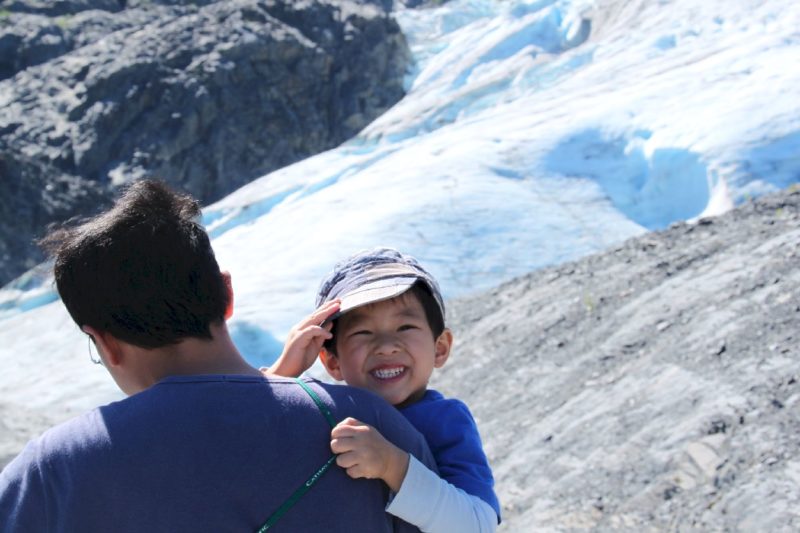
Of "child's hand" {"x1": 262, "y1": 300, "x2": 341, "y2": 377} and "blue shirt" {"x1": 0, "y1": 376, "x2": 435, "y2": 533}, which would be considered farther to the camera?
"child's hand" {"x1": 262, "y1": 300, "x2": 341, "y2": 377}

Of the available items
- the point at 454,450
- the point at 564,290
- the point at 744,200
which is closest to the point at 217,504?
the point at 454,450

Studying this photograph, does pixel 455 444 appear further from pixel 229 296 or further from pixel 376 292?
pixel 229 296

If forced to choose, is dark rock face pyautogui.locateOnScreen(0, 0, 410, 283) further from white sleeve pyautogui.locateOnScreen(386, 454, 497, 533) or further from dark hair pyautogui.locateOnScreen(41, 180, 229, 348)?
white sleeve pyautogui.locateOnScreen(386, 454, 497, 533)

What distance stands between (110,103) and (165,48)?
230cm

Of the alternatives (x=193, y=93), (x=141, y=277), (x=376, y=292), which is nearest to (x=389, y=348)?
(x=376, y=292)

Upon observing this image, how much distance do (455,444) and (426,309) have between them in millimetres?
340

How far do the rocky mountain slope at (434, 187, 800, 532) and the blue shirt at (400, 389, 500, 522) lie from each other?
2.65m

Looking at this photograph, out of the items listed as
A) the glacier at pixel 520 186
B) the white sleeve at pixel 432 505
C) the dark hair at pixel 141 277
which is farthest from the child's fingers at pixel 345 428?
the glacier at pixel 520 186

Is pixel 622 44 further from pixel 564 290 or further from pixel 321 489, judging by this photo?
pixel 321 489

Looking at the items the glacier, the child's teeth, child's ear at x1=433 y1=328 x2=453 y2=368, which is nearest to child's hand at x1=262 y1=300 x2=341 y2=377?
the child's teeth

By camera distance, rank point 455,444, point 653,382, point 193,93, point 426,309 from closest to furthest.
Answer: point 455,444 < point 426,309 < point 653,382 < point 193,93

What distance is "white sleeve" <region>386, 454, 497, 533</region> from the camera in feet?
5.54

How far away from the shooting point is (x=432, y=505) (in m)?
1.71

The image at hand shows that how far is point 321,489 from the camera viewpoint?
159 centimetres
